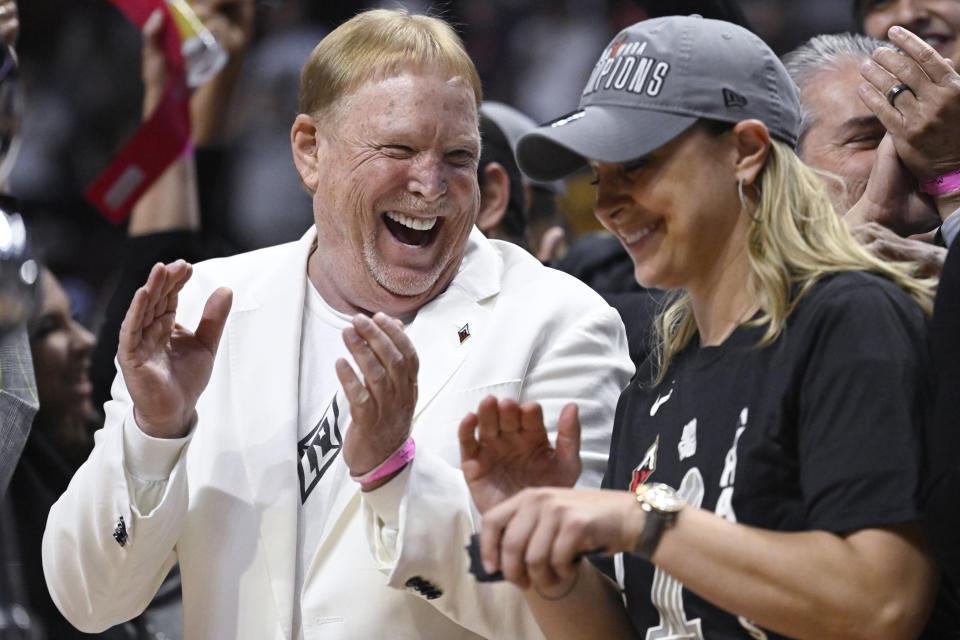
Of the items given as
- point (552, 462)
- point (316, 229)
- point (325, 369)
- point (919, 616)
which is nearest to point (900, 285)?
point (919, 616)

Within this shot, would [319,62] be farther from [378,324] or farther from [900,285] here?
[900,285]

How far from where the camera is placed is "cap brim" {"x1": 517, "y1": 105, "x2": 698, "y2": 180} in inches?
69.7

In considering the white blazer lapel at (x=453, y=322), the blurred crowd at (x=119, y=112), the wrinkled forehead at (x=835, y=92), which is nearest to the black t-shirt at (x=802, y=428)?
the white blazer lapel at (x=453, y=322)

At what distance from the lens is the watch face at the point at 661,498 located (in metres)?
1.58

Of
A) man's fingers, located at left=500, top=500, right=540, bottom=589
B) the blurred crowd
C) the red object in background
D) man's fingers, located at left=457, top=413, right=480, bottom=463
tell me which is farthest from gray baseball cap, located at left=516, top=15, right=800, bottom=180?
the blurred crowd

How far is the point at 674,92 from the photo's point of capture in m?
1.78

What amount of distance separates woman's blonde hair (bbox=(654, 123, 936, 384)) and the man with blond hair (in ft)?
1.21

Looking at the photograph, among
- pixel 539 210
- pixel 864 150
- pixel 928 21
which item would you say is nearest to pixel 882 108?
pixel 864 150

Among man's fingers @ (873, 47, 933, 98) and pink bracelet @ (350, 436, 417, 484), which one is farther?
man's fingers @ (873, 47, 933, 98)

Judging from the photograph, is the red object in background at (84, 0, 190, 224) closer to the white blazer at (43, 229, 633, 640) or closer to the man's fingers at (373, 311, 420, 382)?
the white blazer at (43, 229, 633, 640)

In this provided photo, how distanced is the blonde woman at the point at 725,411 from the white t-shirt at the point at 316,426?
538 mm

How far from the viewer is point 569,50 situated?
265 inches

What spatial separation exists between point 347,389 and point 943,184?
113cm

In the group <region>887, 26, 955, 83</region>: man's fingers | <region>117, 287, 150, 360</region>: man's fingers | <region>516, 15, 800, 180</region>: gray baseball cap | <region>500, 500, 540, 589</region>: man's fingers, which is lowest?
<region>117, 287, 150, 360</region>: man's fingers
